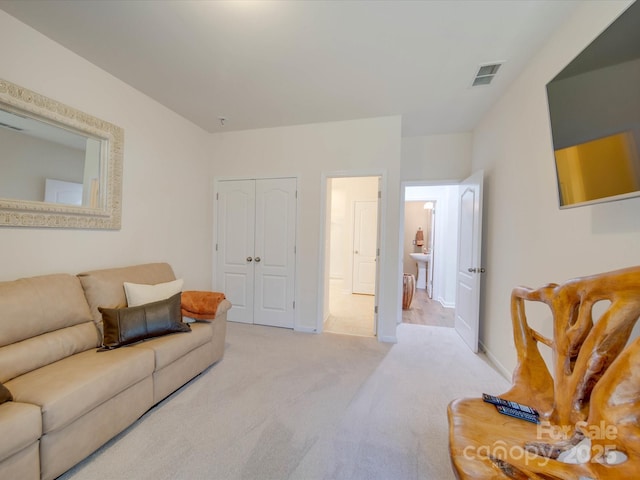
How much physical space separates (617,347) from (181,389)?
2.64m

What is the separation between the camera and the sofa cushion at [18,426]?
1.05m

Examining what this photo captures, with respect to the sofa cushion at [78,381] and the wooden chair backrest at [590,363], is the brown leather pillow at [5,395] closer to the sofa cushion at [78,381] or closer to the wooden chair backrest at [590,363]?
the sofa cushion at [78,381]

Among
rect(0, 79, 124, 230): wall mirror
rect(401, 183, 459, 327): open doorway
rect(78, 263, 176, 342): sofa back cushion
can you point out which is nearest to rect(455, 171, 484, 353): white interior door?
rect(401, 183, 459, 327): open doorway

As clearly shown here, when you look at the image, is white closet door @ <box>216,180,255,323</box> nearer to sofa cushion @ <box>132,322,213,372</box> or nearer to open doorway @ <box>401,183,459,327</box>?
sofa cushion @ <box>132,322,213,372</box>

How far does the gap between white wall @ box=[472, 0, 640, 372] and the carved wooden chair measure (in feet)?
1.59

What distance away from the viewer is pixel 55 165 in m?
2.04

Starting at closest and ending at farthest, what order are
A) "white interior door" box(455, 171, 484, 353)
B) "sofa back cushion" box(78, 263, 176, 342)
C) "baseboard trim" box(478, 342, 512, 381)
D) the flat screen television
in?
the flat screen television → "sofa back cushion" box(78, 263, 176, 342) → "baseboard trim" box(478, 342, 512, 381) → "white interior door" box(455, 171, 484, 353)

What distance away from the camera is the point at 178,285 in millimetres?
2410

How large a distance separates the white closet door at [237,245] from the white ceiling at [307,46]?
45.7 inches

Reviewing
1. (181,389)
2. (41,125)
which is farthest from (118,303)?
(41,125)

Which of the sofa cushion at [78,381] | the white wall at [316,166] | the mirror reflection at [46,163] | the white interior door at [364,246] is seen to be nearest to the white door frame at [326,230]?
the white wall at [316,166]

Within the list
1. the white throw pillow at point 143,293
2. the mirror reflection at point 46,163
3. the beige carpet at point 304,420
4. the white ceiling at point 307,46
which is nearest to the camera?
the beige carpet at point 304,420

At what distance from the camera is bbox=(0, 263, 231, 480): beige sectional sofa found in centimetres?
118

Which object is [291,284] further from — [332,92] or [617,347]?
[617,347]
